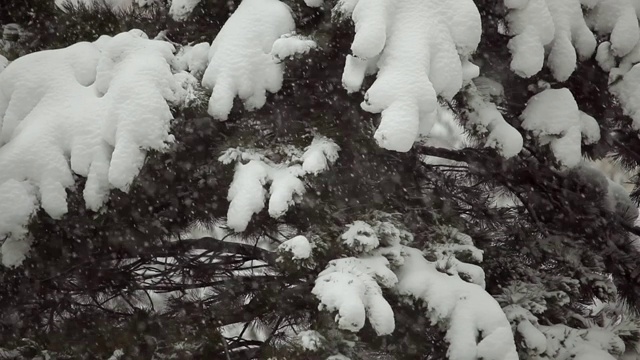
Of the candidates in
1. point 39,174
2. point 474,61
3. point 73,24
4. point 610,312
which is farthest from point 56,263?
point 610,312

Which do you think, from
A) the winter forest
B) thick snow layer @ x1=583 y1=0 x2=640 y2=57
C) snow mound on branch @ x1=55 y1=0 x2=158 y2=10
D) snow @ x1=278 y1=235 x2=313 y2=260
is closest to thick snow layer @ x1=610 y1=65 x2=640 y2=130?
the winter forest

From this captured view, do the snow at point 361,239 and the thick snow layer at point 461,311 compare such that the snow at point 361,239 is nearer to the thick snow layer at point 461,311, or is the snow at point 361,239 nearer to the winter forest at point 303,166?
the winter forest at point 303,166

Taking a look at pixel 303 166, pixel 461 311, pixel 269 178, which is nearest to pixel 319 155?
pixel 303 166

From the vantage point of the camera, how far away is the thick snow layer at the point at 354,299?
88.7 inches

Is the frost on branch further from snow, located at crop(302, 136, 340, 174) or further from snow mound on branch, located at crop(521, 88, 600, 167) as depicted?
snow, located at crop(302, 136, 340, 174)

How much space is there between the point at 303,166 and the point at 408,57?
2.01ft

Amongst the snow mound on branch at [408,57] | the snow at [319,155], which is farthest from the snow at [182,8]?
the snow at [319,155]

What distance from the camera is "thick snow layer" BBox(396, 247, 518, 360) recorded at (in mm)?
2557

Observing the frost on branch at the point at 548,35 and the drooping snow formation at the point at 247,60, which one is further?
the frost on branch at the point at 548,35

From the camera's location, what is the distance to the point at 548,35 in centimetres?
287

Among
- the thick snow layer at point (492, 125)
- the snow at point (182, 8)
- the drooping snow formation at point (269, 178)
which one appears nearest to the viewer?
the drooping snow formation at point (269, 178)

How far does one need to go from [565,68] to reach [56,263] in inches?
103

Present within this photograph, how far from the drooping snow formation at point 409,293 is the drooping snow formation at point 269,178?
34cm

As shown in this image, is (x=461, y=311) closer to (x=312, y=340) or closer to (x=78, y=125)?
(x=312, y=340)
